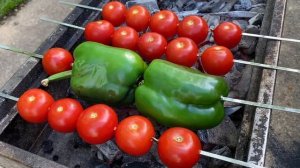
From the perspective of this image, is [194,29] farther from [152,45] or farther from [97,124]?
[97,124]

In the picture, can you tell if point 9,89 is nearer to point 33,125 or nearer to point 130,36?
point 33,125

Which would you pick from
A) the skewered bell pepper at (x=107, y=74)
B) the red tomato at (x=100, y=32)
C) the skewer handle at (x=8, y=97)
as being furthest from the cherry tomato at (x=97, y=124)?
the red tomato at (x=100, y=32)

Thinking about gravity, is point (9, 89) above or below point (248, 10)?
below

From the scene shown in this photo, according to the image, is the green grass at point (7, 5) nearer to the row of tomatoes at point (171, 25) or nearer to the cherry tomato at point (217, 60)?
the row of tomatoes at point (171, 25)

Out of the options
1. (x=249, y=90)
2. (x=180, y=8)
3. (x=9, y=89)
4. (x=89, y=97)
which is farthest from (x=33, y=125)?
(x=180, y=8)

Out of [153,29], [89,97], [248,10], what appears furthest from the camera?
[248,10]
